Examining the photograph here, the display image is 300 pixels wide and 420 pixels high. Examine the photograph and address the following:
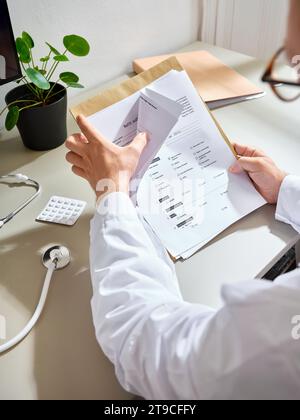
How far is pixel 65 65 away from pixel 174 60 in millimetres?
455

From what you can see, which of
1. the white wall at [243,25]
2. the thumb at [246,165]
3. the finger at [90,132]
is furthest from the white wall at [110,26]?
the thumb at [246,165]

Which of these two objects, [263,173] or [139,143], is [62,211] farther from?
[263,173]

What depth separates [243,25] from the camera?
1.55 m

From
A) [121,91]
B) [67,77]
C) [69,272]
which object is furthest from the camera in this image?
[67,77]

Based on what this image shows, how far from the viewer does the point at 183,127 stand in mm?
887

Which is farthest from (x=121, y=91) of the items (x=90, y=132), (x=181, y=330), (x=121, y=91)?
(x=181, y=330)

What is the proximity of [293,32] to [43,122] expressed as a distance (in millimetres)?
659

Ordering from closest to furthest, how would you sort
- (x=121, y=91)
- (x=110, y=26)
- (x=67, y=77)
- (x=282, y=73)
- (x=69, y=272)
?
1. (x=282, y=73)
2. (x=69, y=272)
3. (x=121, y=91)
4. (x=67, y=77)
5. (x=110, y=26)

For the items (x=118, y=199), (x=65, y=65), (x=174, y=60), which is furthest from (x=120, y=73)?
(x=118, y=199)

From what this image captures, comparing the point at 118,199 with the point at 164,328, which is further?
the point at 118,199

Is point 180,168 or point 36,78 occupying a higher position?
point 36,78

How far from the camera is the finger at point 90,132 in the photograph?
0.76 m

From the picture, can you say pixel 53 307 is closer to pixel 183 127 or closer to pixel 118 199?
pixel 118 199

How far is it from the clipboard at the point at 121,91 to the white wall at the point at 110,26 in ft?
1.30
